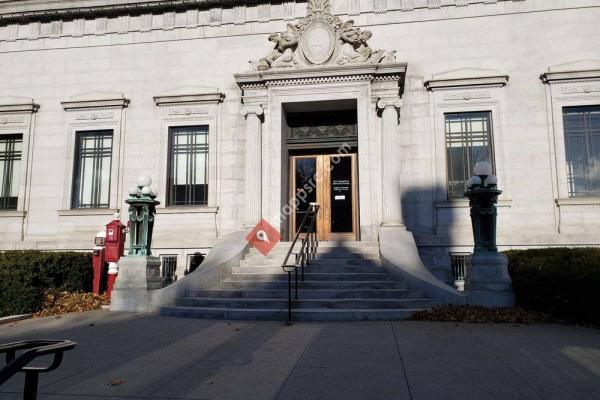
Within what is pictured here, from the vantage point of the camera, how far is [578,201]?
42.8 feet

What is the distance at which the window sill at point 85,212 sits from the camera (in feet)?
49.6

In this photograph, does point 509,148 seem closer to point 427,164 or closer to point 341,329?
point 427,164

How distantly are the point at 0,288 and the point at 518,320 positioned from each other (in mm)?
10470

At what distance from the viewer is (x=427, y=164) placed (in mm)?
13977

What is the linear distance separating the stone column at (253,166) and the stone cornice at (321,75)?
0.81m

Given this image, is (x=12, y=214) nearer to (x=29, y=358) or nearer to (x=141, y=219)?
(x=141, y=219)

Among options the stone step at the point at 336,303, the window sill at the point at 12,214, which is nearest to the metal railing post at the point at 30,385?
the stone step at the point at 336,303

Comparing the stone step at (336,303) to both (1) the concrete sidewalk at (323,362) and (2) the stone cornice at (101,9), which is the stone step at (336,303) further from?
(2) the stone cornice at (101,9)

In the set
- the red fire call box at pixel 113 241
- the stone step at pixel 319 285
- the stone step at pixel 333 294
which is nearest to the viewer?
the stone step at pixel 333 294

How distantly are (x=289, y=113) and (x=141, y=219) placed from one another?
20.9 feet

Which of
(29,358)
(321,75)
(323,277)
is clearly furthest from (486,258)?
(29,358)

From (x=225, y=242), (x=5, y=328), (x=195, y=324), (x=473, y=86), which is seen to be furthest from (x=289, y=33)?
(x=5, y=328)

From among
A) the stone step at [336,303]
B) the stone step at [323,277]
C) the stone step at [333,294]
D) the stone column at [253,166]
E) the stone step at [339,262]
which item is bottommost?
the stone step at [336,303]

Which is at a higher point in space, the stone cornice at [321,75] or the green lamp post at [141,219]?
the stone cornice at [321,75]
